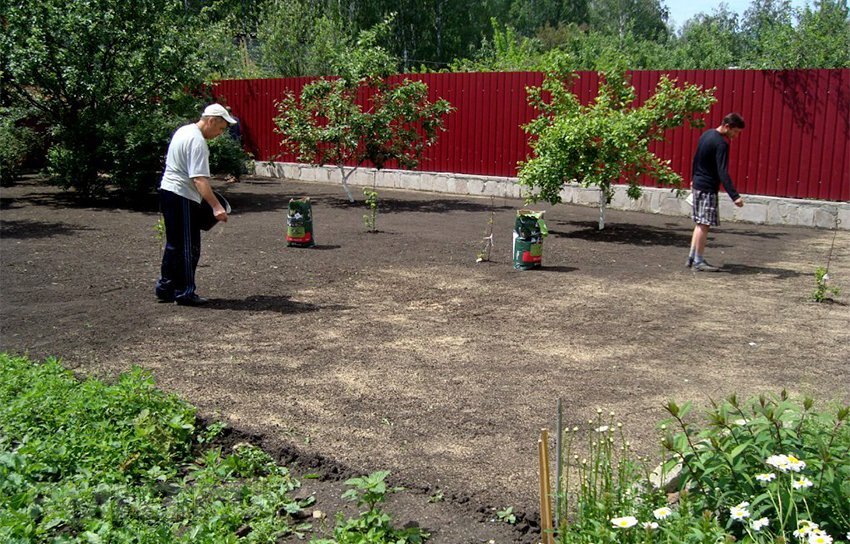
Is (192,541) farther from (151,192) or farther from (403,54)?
(403,54)

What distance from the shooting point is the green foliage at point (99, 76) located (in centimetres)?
1434

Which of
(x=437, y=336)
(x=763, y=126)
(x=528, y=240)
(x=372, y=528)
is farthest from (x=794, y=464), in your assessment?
(x=763, y=126)

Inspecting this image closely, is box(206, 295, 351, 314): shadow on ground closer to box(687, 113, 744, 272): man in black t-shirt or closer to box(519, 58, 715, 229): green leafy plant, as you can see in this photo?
box(687, 113, 744, 272): man in black t-shirt

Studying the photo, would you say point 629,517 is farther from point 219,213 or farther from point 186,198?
point 186,198

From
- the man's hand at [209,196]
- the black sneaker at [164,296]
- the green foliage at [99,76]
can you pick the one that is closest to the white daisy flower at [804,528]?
the man's hand at [209,196]

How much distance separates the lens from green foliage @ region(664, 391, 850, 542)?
9.81 ft

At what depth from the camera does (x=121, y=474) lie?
4.16 meters

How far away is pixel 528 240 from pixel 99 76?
8933 millimetres

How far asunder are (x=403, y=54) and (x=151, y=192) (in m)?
30.0

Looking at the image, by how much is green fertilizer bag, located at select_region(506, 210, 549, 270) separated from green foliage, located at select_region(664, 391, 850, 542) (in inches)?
246

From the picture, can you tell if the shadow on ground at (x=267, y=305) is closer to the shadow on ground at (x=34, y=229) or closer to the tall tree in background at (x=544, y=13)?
the shadow on ground at (x=34, y=229)

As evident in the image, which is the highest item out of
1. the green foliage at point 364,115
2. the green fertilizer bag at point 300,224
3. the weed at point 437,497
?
the green foliage at point 364,115

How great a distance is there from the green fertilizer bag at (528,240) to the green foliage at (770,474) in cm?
625

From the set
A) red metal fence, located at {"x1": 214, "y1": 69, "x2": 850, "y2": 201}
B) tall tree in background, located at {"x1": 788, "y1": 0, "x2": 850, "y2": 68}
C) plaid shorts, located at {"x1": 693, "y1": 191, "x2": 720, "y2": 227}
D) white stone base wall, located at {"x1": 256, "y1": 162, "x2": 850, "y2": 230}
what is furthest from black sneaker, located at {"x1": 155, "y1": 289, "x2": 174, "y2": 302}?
tall tree in background, located at {"x1": 788, "y1": 0, "x2": 850, "y2": 68}
